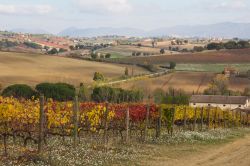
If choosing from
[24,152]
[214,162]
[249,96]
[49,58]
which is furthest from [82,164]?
[49,58]

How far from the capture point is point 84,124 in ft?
97.3

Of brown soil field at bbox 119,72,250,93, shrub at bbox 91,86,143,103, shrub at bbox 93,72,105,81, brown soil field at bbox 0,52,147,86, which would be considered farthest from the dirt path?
shrub at bbox 93,72,105,81

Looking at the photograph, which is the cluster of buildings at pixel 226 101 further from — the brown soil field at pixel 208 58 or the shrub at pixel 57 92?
the shrub at pixel 57 92

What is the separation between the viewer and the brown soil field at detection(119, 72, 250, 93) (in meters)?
108

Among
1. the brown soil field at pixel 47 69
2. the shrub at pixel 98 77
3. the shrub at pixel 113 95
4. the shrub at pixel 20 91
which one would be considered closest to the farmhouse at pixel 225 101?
the brown soil field at pixel 47 69

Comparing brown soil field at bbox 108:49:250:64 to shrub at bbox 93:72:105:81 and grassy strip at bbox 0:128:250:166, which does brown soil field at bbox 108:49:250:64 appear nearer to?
shrub at bbox 93:72:105:81

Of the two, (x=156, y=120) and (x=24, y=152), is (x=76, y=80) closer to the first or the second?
(x=156, y=120)

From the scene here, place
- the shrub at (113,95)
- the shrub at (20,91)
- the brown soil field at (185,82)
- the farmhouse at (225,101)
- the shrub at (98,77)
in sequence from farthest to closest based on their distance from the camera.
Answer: the farmhouse at (225,101), the shrub at (98,77), the brown soil field at (185,82), the shrub at (113,95), the shrub at (20,91)

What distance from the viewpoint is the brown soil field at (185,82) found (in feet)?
354

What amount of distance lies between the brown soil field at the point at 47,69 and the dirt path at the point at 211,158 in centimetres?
7080

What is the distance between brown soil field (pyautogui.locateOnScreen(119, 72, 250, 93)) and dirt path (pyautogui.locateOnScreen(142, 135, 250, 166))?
7351 cm

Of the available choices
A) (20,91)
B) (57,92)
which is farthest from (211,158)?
(57,92)

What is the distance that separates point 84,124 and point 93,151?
5.00 m

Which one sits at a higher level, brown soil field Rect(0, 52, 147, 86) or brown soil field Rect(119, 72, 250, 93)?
brown soil field Rect(0, 52, 147, 86)
